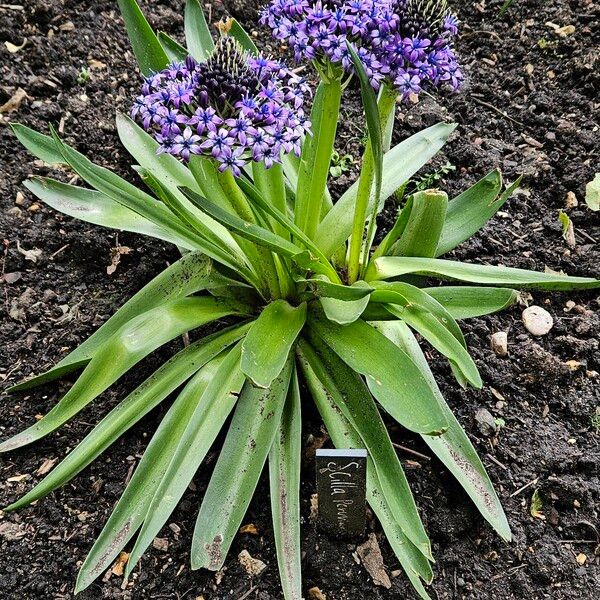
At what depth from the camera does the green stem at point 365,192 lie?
1726 millimetres

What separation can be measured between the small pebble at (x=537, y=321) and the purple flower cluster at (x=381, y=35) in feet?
3.80

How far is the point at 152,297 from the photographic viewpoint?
2.16 metres

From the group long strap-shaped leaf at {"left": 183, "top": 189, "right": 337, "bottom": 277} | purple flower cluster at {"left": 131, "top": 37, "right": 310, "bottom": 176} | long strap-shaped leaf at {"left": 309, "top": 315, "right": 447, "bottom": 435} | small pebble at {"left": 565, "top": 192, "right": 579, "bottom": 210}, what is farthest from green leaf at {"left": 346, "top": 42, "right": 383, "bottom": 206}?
small pebble at {"left": 565, "top": 192, "right": 579, "bottom": 210}

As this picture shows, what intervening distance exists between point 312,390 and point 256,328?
354mm

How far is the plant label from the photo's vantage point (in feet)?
5.27

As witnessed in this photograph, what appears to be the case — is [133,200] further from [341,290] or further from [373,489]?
[373,489]

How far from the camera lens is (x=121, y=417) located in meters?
1.92

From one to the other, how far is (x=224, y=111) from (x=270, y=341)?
58 centimetres

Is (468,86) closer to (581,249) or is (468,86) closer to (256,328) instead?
(581,249)

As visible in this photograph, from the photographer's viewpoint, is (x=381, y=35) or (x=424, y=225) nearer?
(x=381, y=35)

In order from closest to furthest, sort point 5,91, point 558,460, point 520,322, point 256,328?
Result: point 256,328 → point 558,460 → point 520,322 → point 5,91

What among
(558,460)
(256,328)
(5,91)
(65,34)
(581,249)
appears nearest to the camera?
(256,328)

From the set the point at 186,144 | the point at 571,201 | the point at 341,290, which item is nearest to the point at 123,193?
the point at 186,144

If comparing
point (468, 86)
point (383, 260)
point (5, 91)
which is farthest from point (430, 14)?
point (5, 91)
